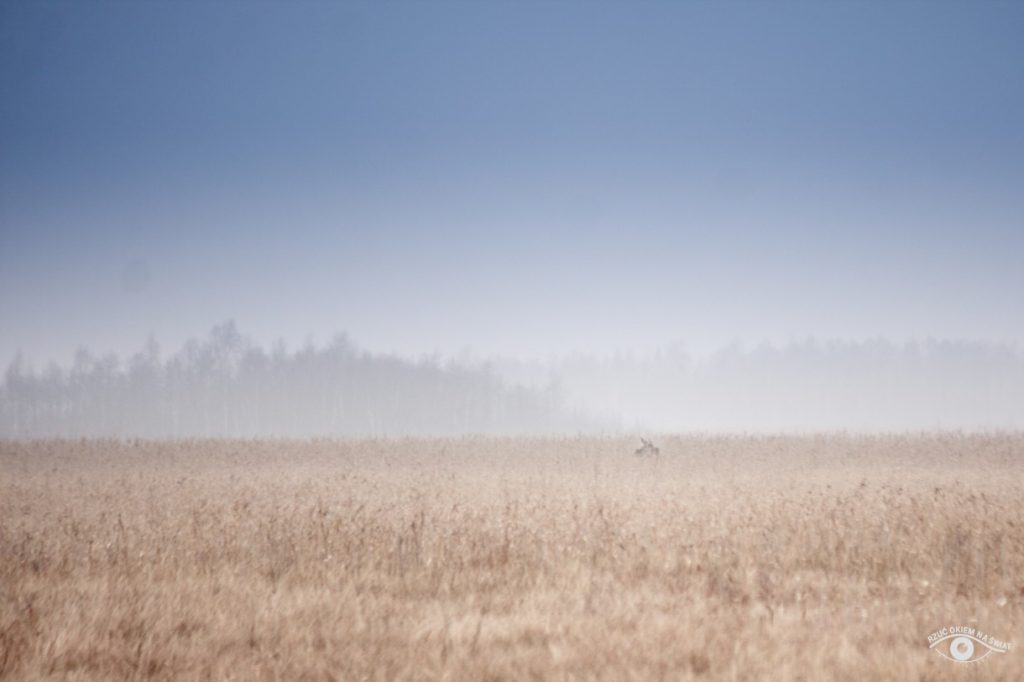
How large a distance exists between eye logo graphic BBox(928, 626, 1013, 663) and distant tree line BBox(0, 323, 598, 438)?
81.0 m

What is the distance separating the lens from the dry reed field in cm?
431

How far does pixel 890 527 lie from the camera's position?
27.1ft

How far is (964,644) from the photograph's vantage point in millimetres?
4562

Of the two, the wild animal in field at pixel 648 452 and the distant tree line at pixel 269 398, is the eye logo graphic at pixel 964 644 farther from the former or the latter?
the distant tree line at pixel 269 398

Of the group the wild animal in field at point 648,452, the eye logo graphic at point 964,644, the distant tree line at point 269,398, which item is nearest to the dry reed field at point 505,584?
the eye logo graphic at point 964,644

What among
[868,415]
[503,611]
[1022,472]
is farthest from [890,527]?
[868,415]

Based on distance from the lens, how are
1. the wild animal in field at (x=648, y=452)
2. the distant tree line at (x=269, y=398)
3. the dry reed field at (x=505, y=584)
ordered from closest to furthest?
the dry reed field at (x=505, y=584), the wild animal in field at (x=648, y=452), the distant tree line at (x=269, y=398)

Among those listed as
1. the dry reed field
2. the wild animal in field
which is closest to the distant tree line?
the wild animal in field

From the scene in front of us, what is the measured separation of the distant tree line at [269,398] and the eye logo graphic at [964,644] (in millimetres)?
80981

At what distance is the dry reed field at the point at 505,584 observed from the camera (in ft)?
14.1

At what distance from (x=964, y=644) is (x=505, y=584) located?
14.3 ft

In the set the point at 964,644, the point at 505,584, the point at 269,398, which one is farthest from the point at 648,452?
the point at 269,398

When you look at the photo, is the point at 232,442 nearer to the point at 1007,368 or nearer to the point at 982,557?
the point at 982,557

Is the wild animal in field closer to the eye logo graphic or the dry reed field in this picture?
the dry reed field
